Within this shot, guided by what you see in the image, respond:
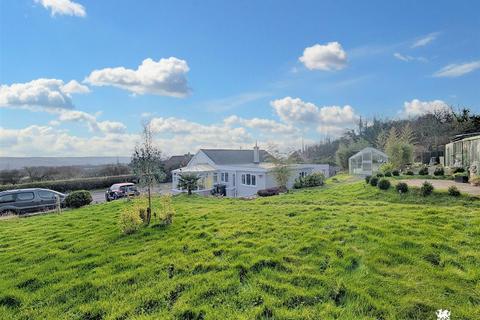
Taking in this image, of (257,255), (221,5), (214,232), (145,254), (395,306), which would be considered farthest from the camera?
(221,5)

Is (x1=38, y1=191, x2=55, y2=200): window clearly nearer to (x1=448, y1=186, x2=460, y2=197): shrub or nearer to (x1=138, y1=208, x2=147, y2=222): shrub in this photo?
(x1=138, y1=208, x2=147, y2=222): shrub

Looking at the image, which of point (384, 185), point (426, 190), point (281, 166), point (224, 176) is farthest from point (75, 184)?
point (426, 190)

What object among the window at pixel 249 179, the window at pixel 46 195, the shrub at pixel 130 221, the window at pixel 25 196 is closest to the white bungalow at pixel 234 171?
the window at pixel 249 179

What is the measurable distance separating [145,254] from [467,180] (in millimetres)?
14543

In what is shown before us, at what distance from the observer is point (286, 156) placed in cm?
2092

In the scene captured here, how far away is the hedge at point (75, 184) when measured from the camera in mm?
25016

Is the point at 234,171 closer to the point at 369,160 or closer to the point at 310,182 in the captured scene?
the point at 310,182

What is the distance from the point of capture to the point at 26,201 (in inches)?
594

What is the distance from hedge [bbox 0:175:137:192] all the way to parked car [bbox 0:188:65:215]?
944cm

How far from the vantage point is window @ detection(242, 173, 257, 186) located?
22.5m

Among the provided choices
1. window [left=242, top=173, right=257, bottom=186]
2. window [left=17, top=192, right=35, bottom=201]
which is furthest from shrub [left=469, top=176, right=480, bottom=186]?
window [left=17, top=192, right=35, bottom=201]

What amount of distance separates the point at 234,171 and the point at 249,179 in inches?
77.0

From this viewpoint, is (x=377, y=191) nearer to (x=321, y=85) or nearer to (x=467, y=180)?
(x=467, y=180)

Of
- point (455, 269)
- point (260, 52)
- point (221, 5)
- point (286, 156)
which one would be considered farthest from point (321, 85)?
point (455, 269)
